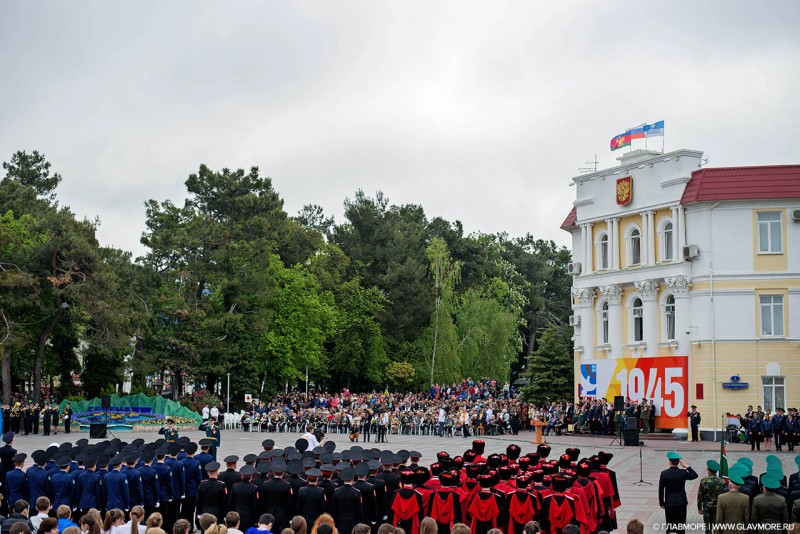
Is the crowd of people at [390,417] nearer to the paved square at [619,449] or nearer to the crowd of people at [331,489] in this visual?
the paved square at [619,449]

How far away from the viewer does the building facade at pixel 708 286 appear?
42.1m

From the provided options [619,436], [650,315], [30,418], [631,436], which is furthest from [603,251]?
[30,418]

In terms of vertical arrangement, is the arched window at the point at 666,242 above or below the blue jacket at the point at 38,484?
above

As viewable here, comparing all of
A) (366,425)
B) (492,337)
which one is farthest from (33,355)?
(492,337)

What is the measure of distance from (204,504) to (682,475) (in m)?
8.67

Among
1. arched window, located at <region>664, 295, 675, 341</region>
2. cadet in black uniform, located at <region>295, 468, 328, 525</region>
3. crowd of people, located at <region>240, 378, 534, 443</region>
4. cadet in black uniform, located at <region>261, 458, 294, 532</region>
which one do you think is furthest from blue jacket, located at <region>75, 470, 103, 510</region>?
arched window, located at <region>664, 295, 675, 341</region>

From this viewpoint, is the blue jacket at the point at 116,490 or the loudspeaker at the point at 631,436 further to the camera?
the loudspeaker at the point at 631,436

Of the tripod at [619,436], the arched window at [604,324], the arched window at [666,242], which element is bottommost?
the tripod at [619,436]

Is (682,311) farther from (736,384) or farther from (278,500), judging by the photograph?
(278,500)

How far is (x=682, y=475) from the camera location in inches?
684

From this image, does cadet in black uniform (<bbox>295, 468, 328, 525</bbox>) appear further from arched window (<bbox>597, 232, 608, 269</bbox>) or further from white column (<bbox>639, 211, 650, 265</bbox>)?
arched window (<bbox>597, 232, 608, 269</bbox>)

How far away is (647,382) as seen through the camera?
44.6 metres

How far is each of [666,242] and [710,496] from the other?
97.9 feet

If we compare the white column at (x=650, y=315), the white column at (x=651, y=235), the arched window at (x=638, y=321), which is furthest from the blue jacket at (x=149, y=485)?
the arched window at (x=638, y=321)
